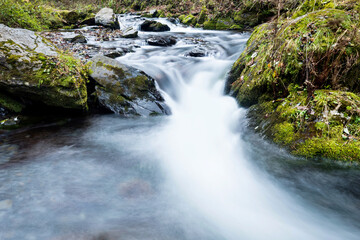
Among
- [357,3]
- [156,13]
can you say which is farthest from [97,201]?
[156,13]

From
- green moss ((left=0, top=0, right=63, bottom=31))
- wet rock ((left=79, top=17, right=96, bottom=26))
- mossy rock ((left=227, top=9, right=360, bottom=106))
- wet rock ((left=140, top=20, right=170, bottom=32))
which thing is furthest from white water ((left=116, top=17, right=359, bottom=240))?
wet rock ((left=79, top=17, right=96, bottom=26))

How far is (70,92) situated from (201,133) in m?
3.37

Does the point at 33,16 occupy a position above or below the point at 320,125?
below

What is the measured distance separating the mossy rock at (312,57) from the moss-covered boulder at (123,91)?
2.76m

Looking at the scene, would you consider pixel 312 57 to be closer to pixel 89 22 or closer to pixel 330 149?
pixel 330 149

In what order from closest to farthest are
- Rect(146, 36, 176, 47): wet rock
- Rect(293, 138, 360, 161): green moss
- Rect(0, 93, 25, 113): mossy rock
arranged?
Rect(293, 138, 360, 161): green moss
Rect(0, 93, 25, 113): mossy rock
Rect(146, 36, 176, 47): wet rock

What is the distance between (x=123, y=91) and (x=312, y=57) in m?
4.36

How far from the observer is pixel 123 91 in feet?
17.4

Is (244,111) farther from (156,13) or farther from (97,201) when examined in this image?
(156,13)

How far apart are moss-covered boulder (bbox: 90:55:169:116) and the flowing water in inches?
17.2

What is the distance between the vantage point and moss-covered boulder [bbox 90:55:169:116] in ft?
17.2

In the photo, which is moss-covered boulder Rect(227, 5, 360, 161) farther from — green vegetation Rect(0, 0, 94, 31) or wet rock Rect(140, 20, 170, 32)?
wet rock Rect(140, 20, 170, 32)

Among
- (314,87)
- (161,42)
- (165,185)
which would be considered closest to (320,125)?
(314,87)

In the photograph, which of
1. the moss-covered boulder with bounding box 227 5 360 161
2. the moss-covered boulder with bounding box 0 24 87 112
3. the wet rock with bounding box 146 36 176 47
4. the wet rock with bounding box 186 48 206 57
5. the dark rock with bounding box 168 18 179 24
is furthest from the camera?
the dark rock with bounding box 168 18 179 24
